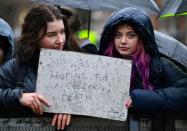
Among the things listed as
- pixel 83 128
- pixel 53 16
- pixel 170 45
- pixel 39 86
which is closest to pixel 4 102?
pixel 39 86

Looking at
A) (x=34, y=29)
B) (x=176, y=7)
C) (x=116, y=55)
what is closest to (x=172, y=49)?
(x=176, y=7)

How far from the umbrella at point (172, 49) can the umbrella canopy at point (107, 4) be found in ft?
2.28

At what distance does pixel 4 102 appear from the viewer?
4066 millimetres

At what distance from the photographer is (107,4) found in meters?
5.84

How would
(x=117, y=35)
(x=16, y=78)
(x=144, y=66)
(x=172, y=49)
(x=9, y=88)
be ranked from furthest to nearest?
1. (x=172, y=49)
2. (x=117, y=35)
3. (x=144, y=66)
4. (x=16, y=78)
5. (x=9, y=88)

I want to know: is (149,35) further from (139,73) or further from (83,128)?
(83,128)

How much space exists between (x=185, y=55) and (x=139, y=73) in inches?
31.2

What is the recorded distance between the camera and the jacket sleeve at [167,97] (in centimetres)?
411

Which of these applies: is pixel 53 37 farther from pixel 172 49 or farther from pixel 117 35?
pixel 172 49

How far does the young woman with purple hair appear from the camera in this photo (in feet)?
13.5

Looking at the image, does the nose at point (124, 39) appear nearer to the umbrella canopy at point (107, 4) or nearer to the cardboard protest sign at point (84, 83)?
the cardboard protest sign at point (84, 83)

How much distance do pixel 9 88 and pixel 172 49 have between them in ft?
4.89

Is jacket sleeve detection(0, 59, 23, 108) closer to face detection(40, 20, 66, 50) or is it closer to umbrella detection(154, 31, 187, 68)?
face detection(40, 20, 66, 50)

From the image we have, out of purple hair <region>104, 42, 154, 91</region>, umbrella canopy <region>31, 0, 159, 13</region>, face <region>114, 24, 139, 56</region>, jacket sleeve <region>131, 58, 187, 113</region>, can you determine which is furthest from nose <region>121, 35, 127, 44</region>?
umbrella canopy <region>31, 0, 159, 13</region>
